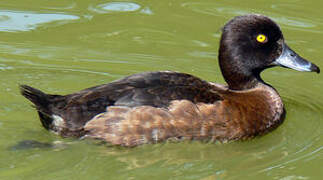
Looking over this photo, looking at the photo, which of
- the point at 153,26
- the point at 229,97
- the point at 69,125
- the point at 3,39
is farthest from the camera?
the point at 153,26

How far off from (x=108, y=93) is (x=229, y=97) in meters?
1.10

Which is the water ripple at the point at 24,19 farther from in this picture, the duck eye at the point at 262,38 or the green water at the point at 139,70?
the duck eye at the point at 262,38

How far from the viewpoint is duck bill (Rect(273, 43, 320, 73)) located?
21.6 feet

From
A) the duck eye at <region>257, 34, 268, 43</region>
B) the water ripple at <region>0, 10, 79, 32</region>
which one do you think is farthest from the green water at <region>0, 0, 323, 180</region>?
the duck eye at <region>257, 34, 268, 43</region>

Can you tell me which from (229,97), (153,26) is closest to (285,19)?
(153,26)

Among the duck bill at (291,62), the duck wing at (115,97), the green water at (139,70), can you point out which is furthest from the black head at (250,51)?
the duck wing at (115,97)

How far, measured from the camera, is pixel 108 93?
587cm

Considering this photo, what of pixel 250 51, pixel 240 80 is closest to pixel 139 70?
pixel 240 80

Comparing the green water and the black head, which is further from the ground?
the black head

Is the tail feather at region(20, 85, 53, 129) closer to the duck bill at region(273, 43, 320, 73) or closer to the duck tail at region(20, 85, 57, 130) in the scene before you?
the duck tail at region(20, 85, 57, 130)

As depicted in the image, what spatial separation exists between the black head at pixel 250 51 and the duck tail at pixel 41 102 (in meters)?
1.67

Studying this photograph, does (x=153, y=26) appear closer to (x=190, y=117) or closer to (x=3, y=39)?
(x=3, y=39)

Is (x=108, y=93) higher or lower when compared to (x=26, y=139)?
higher

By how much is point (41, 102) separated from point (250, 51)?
196cm
